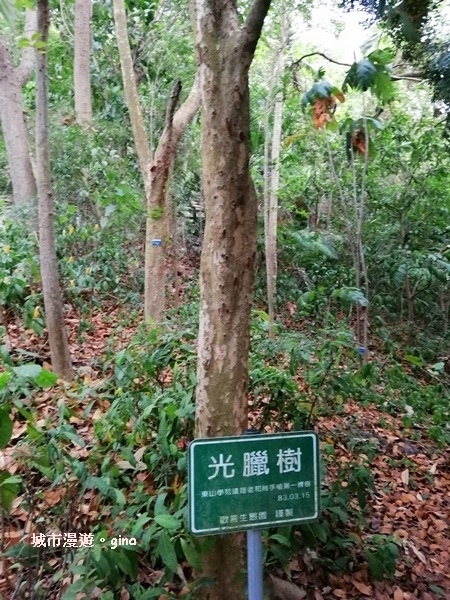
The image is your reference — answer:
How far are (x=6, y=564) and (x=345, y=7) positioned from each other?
14.6ft

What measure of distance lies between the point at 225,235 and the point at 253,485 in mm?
996

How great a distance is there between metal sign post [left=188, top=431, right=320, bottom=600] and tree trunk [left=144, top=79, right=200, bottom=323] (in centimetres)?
351

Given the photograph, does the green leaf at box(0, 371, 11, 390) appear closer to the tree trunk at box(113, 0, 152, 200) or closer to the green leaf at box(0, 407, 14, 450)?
the green leaf at box(0, 407, 14, 450)

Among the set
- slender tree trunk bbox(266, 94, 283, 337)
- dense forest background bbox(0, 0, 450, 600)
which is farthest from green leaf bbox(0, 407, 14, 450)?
slender tree trunk bbox(266, 94, 283, 337)

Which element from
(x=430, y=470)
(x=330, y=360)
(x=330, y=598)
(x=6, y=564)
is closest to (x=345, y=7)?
(x=330, y=360)

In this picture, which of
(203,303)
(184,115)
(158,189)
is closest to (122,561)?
(203,303)

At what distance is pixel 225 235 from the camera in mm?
2049

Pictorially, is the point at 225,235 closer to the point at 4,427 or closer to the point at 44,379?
the point at 44,379

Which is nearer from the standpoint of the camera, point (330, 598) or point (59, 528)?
point (59, 528)

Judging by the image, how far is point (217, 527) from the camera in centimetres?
147

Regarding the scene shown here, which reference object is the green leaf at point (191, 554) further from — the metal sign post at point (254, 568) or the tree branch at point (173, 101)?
the tree branch at point (173, 101)

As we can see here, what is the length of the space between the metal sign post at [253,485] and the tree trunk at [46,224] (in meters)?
2.72

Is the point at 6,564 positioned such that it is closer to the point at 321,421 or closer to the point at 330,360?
the point at 330,360

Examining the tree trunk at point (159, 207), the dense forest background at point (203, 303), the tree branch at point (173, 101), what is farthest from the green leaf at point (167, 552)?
the tree branch at point (173, 101)
